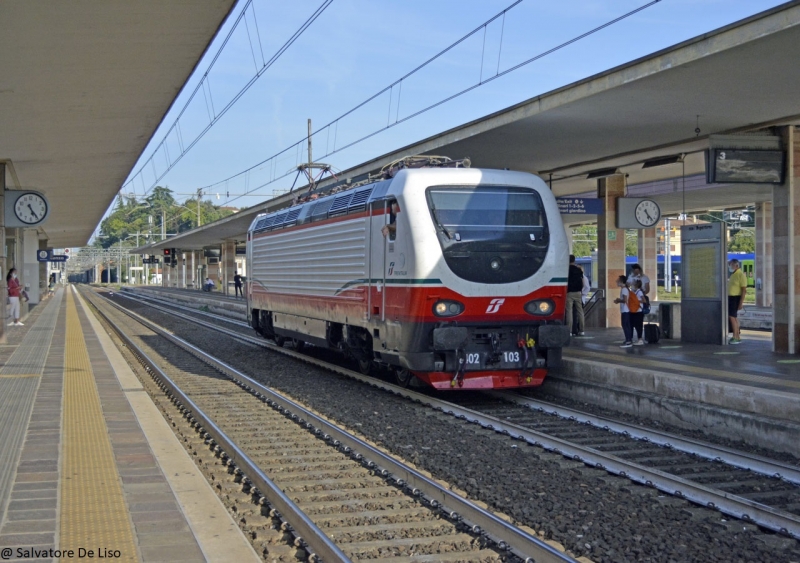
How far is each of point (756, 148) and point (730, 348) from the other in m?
3.48

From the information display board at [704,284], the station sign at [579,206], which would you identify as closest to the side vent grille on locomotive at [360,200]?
the information display board at [704,284]

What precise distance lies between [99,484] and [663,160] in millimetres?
15557

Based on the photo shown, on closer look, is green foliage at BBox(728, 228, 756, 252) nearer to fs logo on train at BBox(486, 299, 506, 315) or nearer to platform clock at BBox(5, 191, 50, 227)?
platform clock at BBox(5, 191, 50, 227)

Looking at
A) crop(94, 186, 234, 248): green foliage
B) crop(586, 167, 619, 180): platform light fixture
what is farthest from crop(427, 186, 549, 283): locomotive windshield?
crop(94, 186, 234, 248): green foliage

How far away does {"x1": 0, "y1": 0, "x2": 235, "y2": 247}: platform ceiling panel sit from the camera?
9.08 m

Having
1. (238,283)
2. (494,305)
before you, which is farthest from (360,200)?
(238,283)

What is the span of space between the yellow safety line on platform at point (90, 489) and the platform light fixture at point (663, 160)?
1305 cm

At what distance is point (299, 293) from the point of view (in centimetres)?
1664

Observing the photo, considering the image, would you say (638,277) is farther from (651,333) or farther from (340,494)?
(340,494)

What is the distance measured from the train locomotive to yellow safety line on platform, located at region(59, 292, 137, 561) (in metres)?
4.05

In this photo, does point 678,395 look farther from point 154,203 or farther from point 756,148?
point 154,203

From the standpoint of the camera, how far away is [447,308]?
36.8ft

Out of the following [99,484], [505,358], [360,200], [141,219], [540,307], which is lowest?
[99,484]

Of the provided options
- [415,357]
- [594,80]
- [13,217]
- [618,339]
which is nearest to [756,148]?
[594,80]
